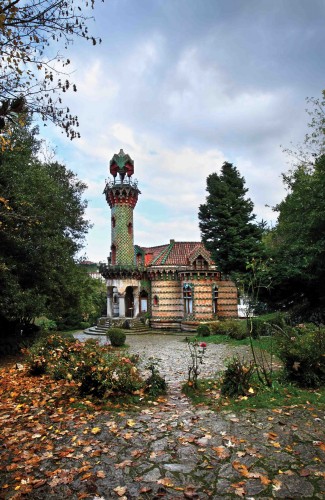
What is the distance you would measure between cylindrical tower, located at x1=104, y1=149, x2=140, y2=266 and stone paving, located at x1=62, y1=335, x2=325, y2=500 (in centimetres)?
2744

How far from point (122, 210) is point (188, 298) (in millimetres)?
11553

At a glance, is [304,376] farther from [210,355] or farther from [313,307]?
[313,307]

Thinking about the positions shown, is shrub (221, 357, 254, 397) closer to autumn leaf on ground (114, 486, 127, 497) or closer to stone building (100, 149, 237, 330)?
autumn leaf on ground (114, 486, 127, 497)

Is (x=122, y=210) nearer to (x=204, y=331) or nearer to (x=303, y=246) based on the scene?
(x=204, y=331)

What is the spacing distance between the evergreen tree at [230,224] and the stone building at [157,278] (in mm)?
5123

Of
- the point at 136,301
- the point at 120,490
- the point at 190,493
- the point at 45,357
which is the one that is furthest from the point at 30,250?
the point at 136,301

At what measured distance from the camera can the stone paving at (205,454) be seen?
3.97m

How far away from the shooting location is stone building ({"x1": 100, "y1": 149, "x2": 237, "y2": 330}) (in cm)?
3123

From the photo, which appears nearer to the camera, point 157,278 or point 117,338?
point 117,338

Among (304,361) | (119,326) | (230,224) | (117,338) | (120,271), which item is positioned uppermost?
(230,224)

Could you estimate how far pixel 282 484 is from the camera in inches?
156

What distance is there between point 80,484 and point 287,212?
60.8 feet

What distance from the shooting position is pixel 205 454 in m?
4.75

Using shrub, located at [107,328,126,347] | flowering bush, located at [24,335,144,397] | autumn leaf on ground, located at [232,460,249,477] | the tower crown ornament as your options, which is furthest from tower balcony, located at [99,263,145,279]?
autumn leaf on ground, located at [232,460,249,477]
